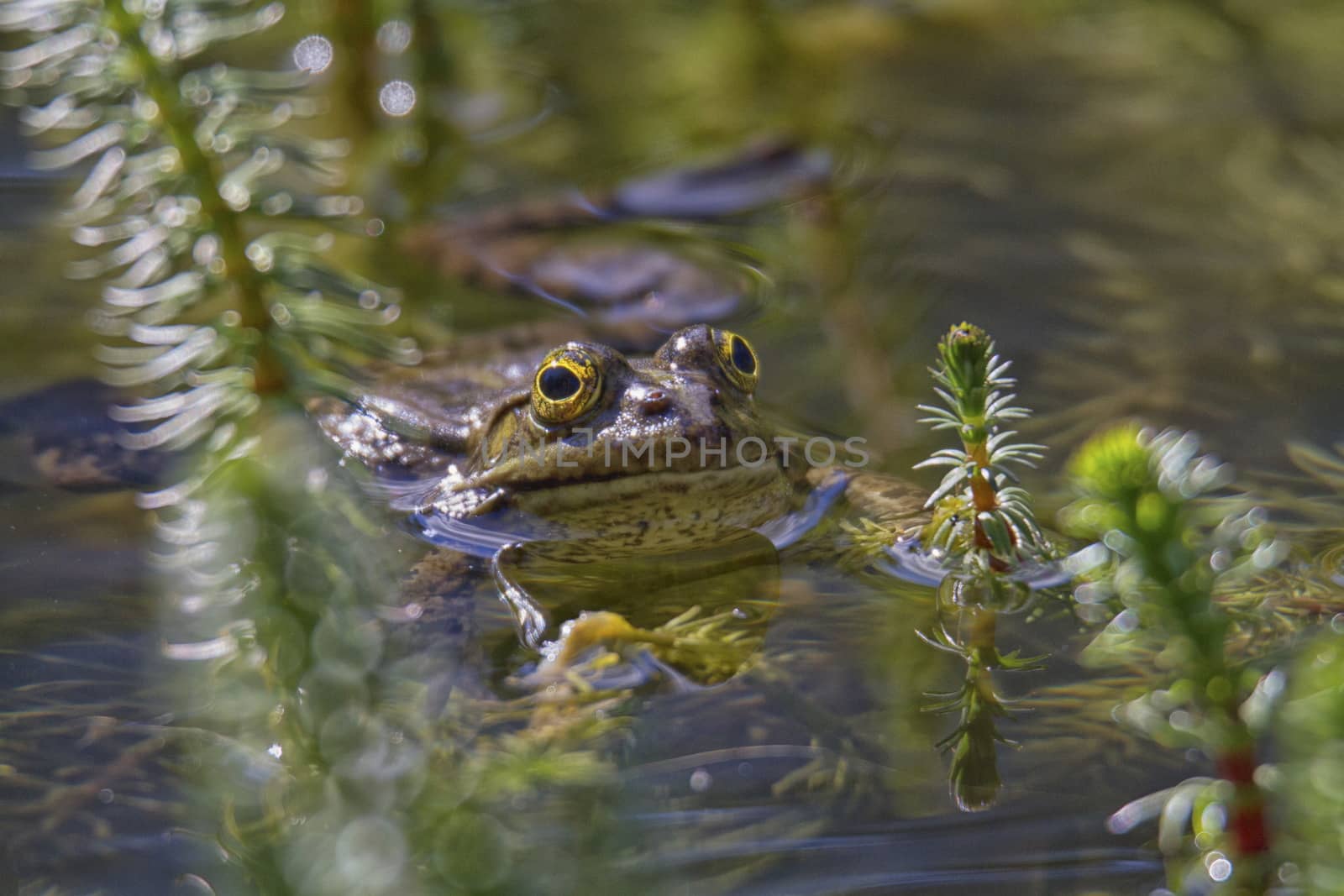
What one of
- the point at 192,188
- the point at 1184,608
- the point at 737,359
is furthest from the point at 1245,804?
the point at 192,188

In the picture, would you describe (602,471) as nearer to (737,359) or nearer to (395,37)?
(737,359)

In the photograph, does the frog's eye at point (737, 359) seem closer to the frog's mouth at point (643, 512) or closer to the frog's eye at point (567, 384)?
the frog's mouth at point (643, 512)

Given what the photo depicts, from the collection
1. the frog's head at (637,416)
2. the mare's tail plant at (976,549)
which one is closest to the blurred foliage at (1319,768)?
the mare's tail plant at (976,549)

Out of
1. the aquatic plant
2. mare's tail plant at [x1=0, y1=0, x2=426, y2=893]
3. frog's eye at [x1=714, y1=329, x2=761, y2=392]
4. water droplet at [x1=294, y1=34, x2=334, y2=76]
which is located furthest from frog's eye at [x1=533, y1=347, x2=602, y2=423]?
water droplet at [x1=294, y1=34, x2=334, y2=76]

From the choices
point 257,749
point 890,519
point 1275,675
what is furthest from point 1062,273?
point 257,749

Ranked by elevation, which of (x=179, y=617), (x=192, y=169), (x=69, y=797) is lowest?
(x=69, y=797)

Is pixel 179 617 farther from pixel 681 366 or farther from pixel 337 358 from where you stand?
pixel 681 366
